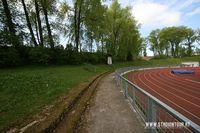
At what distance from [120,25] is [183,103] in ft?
113

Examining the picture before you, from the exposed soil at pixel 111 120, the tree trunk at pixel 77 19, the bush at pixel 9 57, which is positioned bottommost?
the exposed soil at pixel 111 120

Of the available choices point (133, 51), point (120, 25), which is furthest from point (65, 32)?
point (133, 51)

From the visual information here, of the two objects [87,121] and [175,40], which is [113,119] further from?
[175,40]

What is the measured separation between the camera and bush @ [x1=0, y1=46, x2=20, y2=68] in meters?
20.4

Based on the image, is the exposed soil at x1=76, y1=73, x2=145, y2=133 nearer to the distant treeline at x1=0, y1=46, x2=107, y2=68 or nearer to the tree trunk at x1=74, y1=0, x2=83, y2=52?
the distant treeline at x1=0, y1=46, x2=107, y2=68

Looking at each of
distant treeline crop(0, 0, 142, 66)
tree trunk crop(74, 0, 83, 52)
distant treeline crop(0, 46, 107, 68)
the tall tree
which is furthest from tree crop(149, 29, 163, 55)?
the tall tree

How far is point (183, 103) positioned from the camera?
10.3 m

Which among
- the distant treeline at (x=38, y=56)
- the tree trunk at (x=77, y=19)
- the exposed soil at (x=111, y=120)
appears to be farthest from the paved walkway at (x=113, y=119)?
the tree trunk at (x=77, y=19)

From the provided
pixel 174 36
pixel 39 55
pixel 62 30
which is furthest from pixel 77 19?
pixel 174 36

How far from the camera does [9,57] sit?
68.2ft

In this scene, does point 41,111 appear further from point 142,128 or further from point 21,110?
point 142,128

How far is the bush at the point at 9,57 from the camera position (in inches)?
802

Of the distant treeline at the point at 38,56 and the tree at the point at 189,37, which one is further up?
the tree at the point at 189,37

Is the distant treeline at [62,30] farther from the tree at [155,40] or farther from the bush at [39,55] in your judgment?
the tree at [155,40]
